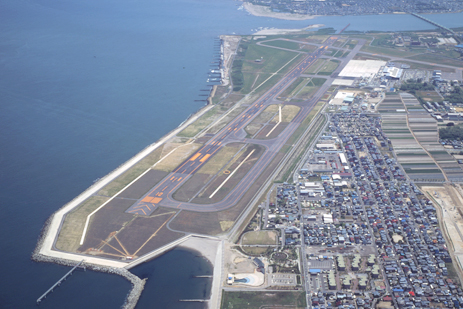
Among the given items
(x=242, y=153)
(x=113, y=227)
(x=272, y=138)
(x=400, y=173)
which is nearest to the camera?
(x=113, y=227)

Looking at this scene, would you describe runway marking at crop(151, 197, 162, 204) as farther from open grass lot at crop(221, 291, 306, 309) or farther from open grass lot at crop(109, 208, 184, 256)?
open grass lot at crop(221, 291, 306, 309)

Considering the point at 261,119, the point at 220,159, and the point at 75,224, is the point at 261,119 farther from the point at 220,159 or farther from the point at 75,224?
the point at 75,224

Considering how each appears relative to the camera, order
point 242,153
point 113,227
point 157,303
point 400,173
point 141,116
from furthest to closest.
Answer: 1. point 141,116
2. point 242,153
3. point 400,173
4. point 113,227
5. point 157,303

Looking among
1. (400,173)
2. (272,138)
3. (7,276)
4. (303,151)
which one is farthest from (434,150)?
(7,276)

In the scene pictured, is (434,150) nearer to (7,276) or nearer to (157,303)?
(157,303)

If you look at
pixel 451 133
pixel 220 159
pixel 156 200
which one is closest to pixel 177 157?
pixel 220 159

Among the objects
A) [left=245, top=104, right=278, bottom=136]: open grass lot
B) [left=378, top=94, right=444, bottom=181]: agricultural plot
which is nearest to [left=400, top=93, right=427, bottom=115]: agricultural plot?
[left=378, top=94, right=444, bottom=181]: agricultural plot
